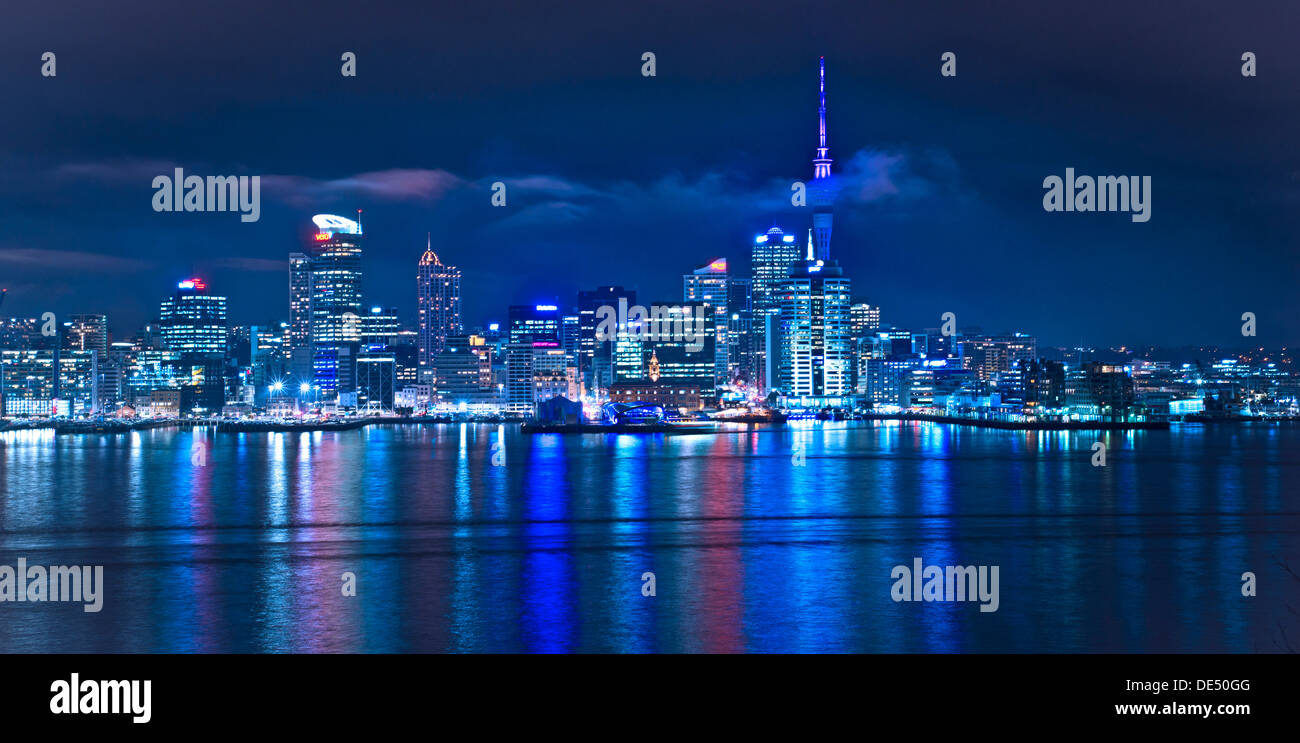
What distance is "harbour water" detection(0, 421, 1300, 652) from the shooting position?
23.0 metres

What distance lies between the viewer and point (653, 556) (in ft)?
108
